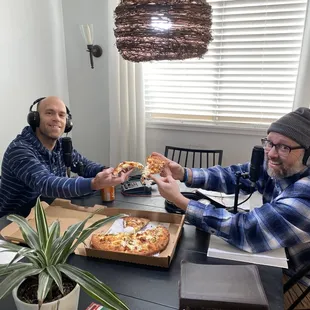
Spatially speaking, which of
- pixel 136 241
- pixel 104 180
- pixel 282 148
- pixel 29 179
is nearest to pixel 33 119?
pixel 29 179

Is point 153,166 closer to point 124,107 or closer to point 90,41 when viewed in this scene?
point 124,107

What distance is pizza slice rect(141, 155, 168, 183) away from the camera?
1.71 metres

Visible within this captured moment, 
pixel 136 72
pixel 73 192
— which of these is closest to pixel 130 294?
pixel 73 192

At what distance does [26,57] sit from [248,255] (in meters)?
2.40

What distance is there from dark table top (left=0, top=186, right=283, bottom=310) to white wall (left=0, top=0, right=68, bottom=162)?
1.77 metres

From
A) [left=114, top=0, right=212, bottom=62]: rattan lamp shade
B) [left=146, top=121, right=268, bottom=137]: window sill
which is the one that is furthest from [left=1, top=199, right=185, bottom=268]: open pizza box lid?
[left=146, top=121, right=268, bottom=137]: window sill

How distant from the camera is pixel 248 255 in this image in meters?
1.20

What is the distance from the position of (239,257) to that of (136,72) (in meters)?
2.01

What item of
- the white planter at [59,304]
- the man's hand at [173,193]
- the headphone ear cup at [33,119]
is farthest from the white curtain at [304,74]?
the white planter at [59,304]

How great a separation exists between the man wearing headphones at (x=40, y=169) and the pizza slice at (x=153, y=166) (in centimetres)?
11

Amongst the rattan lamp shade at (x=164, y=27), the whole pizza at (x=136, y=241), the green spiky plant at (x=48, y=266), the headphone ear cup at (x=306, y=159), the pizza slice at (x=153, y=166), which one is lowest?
the whole pizza at (x=136, y=241)

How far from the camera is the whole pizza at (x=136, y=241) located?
118 centimetres

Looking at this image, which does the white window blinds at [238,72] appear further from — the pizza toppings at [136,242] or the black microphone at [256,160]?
the pizza toppings at [136,242]

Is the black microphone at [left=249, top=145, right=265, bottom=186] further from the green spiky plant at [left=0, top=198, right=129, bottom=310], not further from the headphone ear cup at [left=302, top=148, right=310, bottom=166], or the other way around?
the green spiky plant at [left=0, top=198, right=129, bottom=310]
